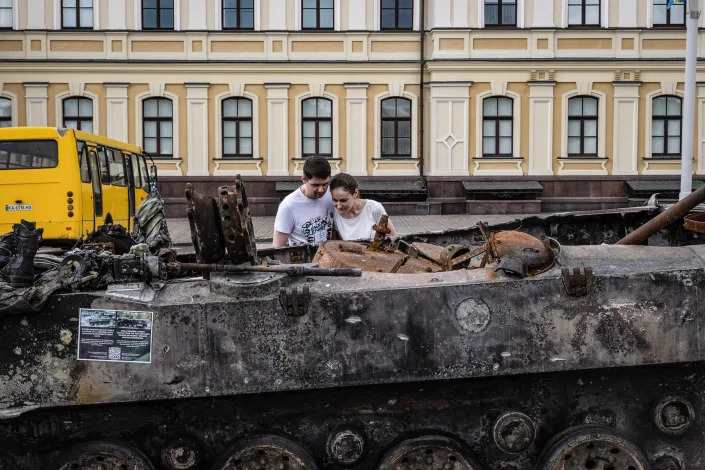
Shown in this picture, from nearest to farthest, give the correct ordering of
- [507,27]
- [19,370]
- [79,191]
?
[19,370] < [79,191] < [507,27]

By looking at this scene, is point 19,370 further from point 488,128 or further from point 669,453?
point 488,128

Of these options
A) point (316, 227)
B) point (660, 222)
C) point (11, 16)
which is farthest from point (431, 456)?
point (11, 16)

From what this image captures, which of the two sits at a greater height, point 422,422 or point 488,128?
point 488,128

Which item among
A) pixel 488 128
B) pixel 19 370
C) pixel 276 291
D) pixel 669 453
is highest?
pixel 488 128

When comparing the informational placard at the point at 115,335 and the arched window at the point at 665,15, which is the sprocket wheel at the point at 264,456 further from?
the arched window at the point at 665,15

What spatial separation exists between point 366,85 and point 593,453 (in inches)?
948

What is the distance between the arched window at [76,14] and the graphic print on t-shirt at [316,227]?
23160 mm

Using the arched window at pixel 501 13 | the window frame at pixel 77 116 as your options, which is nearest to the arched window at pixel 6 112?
the window frame at pixel 77 116

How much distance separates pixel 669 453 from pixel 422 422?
3.74 feet

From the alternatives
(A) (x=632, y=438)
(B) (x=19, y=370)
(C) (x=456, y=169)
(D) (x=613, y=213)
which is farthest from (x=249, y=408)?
(C) (x=456, y=169)

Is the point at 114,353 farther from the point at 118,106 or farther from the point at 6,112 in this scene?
the point at 6,112

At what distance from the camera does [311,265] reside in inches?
170

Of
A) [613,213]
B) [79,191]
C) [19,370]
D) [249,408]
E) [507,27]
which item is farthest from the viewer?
[507,27]

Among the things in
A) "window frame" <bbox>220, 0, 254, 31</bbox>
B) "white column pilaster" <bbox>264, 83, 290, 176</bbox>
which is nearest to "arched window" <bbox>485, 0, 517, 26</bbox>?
"white column pilaster" <bbox>264, 83, 290, 176</bbox>
